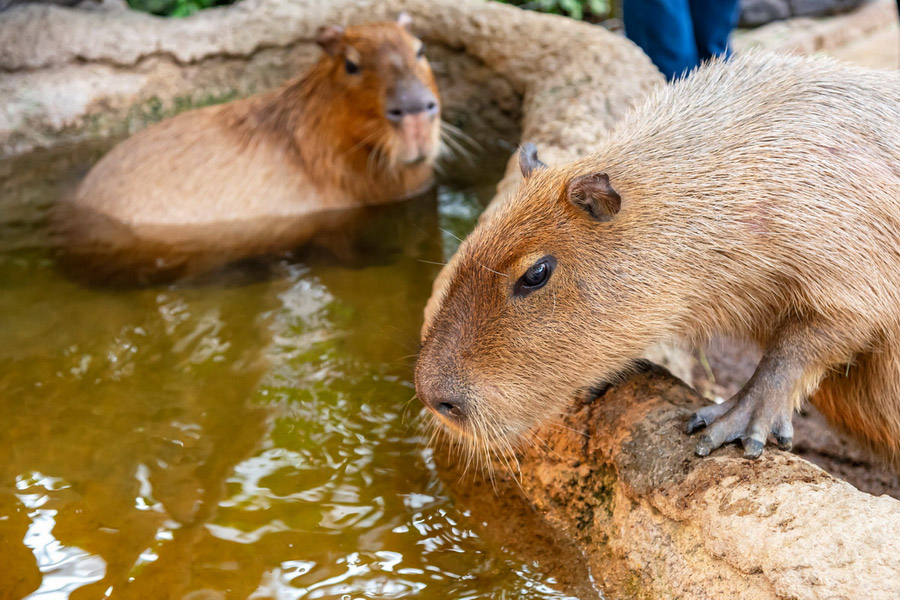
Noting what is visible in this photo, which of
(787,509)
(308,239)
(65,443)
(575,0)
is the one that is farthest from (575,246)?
(575,0)

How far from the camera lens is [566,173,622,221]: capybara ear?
7.71ft

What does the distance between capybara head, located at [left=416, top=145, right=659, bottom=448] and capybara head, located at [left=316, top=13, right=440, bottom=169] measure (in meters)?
2.56

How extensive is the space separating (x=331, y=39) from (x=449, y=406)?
3251 mm

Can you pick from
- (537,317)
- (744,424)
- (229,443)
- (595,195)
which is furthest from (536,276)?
(229,443)

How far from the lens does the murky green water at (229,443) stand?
98.9 inches

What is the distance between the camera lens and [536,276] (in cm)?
241

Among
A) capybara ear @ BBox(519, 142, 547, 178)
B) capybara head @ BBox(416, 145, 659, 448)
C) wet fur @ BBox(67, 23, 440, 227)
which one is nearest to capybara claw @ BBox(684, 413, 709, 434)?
capybara head @ BBox(416, 145, 659, 448)

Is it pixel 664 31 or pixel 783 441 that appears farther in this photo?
pixel 664 31

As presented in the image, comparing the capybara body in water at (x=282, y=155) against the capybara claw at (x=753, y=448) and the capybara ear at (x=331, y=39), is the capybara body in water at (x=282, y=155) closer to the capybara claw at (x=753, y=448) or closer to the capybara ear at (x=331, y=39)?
the capybara ear at (x=331, y=39)

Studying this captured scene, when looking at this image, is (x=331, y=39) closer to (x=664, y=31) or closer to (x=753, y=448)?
(x=664, y=31)

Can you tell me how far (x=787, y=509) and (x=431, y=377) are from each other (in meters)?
0.97

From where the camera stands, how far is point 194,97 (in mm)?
5961

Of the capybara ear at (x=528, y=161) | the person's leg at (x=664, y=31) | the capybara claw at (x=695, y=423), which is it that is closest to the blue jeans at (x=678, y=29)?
the person's leg at (x=664, y=31)

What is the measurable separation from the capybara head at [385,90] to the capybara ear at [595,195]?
257cm
